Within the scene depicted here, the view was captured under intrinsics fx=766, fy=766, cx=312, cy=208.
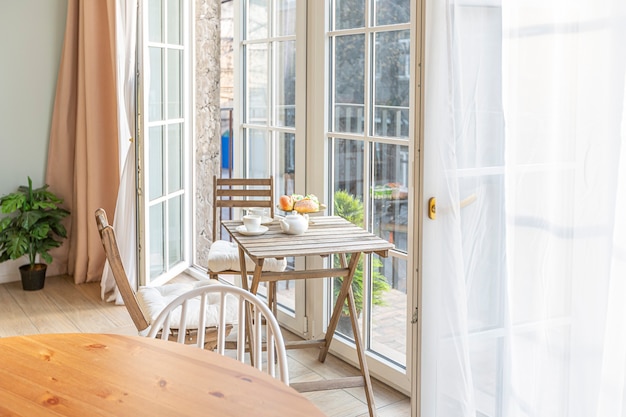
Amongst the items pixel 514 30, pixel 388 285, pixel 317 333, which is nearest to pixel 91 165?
pixel 317 333

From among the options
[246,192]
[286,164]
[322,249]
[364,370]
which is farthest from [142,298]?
[286,164]

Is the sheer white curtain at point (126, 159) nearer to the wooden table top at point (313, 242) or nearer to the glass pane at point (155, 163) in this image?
the glass pane at point (155, 163)

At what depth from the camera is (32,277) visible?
5.09 meters

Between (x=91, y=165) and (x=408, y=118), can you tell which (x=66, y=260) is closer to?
(x=91, y=165)

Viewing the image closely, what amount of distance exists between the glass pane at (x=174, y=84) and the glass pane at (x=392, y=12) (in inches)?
75.7

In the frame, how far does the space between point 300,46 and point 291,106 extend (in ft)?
1.25

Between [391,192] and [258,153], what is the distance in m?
1.32

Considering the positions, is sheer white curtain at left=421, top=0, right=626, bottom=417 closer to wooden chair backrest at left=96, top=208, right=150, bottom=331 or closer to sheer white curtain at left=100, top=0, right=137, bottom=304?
wooden chair backrest at left=96, top=208, right=150, bottom=331

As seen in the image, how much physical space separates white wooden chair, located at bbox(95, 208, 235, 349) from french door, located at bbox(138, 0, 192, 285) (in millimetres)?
1310

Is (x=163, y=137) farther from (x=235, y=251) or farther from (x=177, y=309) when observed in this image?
(x=177, y=309)

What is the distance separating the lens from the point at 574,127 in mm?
1962

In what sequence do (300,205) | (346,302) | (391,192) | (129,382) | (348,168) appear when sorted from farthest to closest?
1. (346,302)
2. (348,168)
3. (391,192)
4. (300,205)
5. (129,382)

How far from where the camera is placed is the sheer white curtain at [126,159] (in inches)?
189

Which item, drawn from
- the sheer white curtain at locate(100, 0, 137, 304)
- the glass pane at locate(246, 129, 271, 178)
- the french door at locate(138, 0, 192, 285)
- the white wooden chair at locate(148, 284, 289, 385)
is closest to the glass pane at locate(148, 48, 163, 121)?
the french door at locate(138, 0, 192, 285)
